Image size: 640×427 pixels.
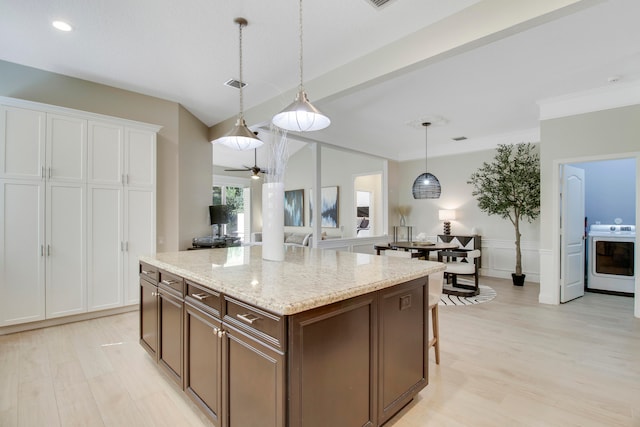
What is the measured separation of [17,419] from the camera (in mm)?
1870

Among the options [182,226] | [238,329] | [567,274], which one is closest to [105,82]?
[182,226]

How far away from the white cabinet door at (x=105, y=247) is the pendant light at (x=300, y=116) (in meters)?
2.63

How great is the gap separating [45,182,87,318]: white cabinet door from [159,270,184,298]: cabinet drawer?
199 cm

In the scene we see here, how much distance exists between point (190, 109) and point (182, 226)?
176cm

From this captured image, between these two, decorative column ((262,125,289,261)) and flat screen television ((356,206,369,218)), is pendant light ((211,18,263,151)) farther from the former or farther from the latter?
flat screen television ((356,206,369,218))

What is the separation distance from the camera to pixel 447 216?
6.32 meters

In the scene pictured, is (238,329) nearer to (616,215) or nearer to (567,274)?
(567,274)

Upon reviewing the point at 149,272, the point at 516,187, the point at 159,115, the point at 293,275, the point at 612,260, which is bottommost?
the point at 612,260

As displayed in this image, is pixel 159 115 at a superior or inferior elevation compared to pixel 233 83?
inferior

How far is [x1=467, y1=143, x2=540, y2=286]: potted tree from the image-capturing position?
5195 millimetres

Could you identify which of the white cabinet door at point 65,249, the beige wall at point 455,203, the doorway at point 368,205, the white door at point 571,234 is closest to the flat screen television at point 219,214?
the white cabinet door at point 65,249

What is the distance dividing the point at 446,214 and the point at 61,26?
6.31 meters

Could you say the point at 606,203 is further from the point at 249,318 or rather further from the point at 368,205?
the point at 249,318

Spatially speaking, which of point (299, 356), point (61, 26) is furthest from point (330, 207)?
point (299, 356)
